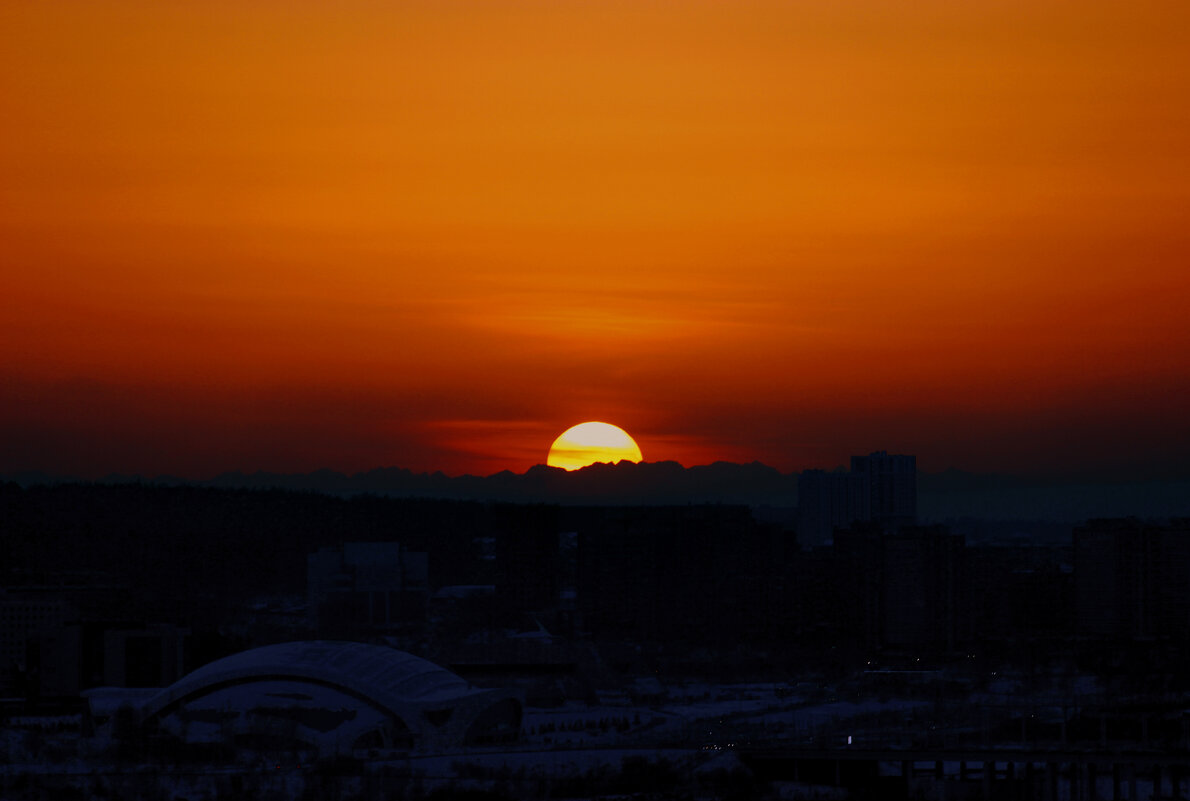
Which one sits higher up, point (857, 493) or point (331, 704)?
point (857, 493)

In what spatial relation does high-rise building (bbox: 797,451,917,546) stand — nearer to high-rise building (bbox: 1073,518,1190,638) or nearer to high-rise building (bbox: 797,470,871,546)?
high-rise building (bbox: 797,470,871,546)

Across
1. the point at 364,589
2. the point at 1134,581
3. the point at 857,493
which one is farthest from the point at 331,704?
the point at 857,493

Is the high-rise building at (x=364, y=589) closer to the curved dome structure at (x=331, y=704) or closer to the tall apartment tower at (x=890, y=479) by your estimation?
the curved dome structure at (x=331, y=704)

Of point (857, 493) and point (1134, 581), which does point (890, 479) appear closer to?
point (857, 493)

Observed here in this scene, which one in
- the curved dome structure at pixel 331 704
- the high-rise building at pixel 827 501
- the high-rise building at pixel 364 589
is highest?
the high-rise building at pixel 827 501

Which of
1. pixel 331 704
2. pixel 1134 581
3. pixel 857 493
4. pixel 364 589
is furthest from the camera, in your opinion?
pixel 857 493

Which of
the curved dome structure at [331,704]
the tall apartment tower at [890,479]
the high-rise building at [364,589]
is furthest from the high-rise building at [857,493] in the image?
the curved dome structure at [331,704]

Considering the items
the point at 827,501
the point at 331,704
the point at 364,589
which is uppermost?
the point at 827,501

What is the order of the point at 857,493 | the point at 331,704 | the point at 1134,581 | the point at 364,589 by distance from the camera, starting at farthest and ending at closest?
1. the point at 857,493
2. the point at 364,589
3. the point at 1134,581
4. the point at 331,704
